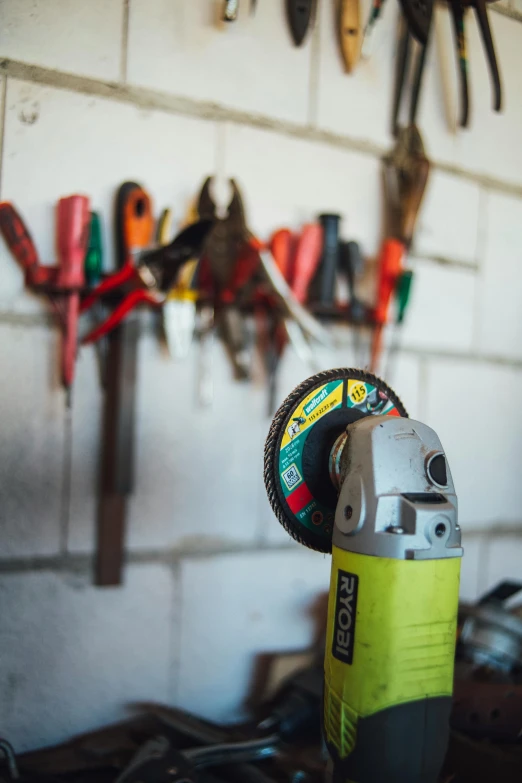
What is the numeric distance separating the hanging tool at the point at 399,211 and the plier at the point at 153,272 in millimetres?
422

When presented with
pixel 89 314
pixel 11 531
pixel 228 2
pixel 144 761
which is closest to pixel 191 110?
pixel 228 2

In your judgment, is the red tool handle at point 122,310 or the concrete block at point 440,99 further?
the concrete block at point 440,99

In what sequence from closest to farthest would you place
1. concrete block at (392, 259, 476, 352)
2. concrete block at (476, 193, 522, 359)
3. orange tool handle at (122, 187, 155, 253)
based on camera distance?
orange tool handle at (122, 187, 155, 253) → concrete block at (392, 259, 476, 352) → concrete block at (476, 193, 522, 359)

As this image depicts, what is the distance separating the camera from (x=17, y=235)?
0.98 meters

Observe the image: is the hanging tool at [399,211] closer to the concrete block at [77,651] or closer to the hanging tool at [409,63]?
the hanging tool at [409,63]

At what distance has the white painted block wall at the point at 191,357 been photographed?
1025 millimetres

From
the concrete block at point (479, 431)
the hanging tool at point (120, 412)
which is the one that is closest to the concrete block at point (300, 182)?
the hanging tool at point (120, 412)

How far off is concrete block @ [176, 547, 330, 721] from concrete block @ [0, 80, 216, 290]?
1.86ft

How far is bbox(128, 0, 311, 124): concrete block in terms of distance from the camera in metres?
1.10

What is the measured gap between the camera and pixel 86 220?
1.00 metres

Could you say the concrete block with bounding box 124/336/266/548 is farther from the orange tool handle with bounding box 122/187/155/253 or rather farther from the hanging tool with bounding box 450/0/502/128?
the hanging tool with bounding box 450/0/502/128

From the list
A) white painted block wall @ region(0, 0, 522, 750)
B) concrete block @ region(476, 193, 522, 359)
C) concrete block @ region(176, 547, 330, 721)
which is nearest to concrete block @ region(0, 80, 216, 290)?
white painted block wall @ region(0, 0, 522, 750)

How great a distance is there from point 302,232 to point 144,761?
0.83 metres

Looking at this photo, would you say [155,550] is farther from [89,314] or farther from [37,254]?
[37,254]
